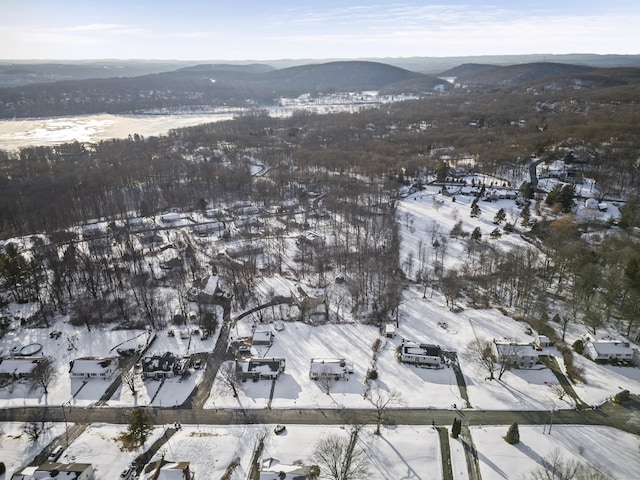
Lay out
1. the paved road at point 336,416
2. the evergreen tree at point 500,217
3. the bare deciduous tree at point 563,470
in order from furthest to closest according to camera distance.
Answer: the evergreen tree at point 500,217
the paved road at point 336,416
the bare deciduous tree at point 563,470

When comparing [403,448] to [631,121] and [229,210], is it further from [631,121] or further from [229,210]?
[631,121]

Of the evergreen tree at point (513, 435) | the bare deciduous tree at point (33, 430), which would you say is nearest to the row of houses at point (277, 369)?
the evergreen tree at point (513, 435)

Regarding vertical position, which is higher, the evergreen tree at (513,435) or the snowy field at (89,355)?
the evergreen tree at (513,435)

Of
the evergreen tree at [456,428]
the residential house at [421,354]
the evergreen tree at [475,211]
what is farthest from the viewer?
the evergreen tree at [475,211]

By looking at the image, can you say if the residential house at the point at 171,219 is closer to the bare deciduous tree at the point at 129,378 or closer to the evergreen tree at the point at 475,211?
the bare deciduous tree at the point at 129,378

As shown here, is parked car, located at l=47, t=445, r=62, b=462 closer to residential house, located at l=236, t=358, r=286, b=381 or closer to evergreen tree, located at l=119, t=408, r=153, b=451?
evergreen tree, located at l=119, t=408, r=153, b=451

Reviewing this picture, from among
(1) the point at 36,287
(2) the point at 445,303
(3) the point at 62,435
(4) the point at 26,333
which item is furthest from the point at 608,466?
(1) the point at 36,287
